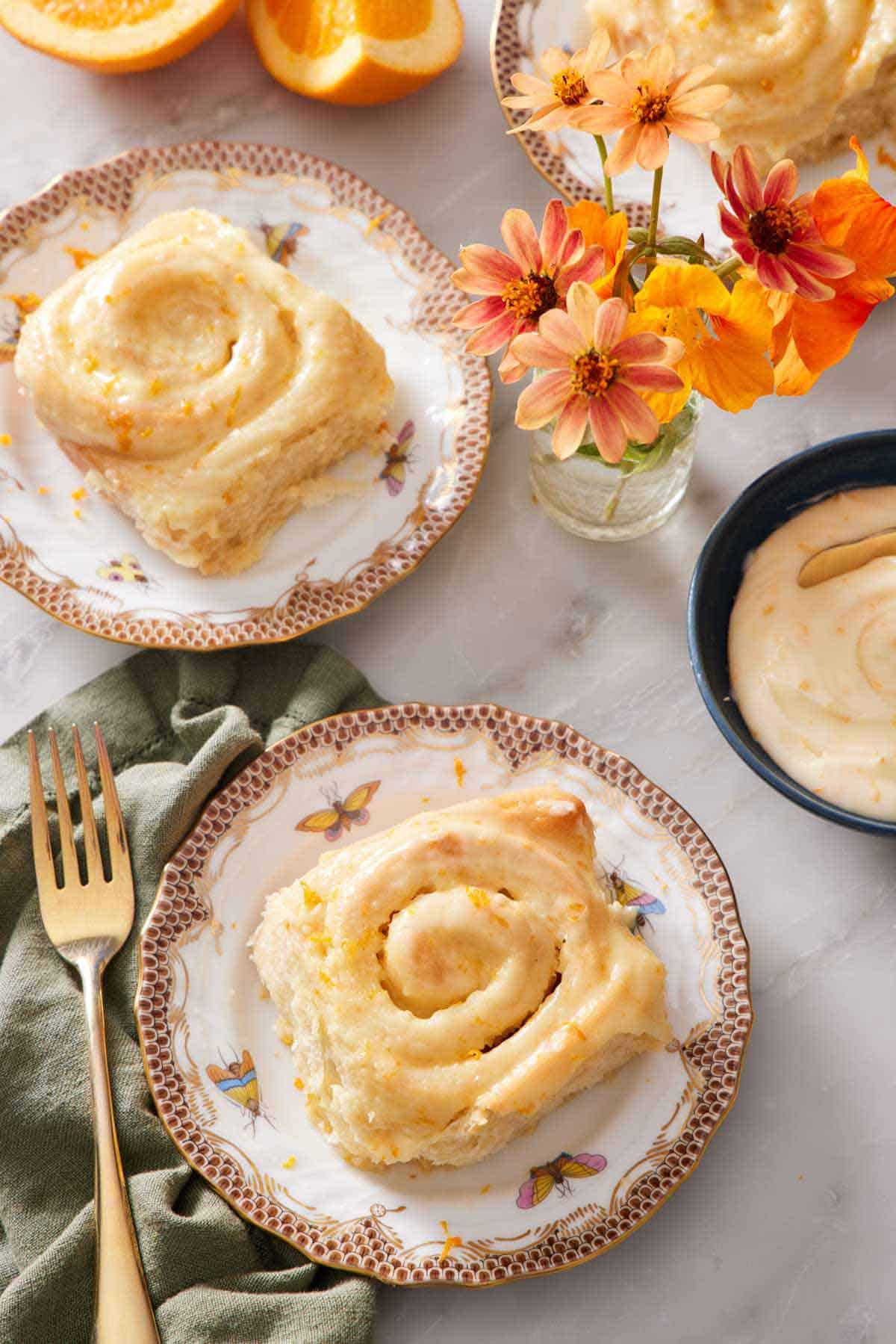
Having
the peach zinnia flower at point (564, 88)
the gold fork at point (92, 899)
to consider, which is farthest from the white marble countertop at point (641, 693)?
the peach zinnia flower at point (564, 88)

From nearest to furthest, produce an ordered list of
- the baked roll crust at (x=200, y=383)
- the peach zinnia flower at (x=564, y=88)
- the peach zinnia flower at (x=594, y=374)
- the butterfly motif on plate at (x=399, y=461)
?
1. the peach zinnia flower at (x=594, y=374)
2. the peach zinnia flower at (x=564, y=88)
3. the baked roll crust at (x=200, y=383)
4. the butterfly motif on plate at (x=399, y=461)

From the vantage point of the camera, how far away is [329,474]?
235cm

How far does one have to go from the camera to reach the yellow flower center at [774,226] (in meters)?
1.49

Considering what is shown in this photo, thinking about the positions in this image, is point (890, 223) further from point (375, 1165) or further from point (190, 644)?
point (375, 1165)

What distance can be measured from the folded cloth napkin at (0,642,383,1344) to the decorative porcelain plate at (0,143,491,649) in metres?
0.11

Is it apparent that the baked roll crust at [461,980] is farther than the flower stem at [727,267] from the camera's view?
Yes

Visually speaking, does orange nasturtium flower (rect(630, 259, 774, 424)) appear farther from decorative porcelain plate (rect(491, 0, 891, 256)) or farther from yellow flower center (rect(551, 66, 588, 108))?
decorative porcelain plate (rect(491, 0, 891, 256))

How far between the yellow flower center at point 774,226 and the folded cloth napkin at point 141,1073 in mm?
1032

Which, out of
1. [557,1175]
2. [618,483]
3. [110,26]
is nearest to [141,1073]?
[557,1175]

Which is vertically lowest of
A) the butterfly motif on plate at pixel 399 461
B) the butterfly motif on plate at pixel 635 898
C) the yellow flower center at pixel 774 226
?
the butterfly motif on plate at pixel 635 898

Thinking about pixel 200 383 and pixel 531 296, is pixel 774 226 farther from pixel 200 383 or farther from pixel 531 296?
pixel 200 383

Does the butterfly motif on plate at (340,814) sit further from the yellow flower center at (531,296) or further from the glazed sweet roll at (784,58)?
the glazed sweet roll at (784,58)

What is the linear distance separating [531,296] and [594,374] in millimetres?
149

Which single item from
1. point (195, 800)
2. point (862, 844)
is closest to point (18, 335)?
point (195, 800)
